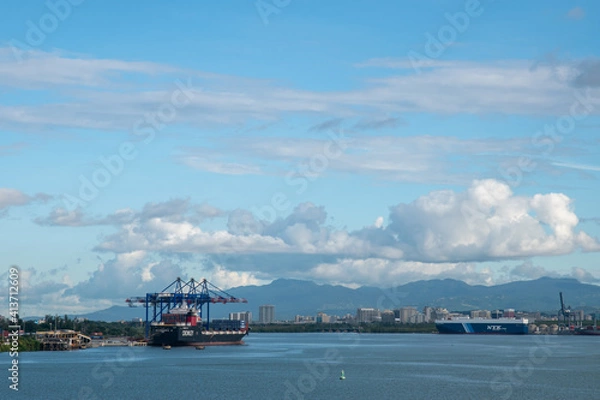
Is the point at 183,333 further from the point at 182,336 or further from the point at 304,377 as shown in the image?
the point at 304,377

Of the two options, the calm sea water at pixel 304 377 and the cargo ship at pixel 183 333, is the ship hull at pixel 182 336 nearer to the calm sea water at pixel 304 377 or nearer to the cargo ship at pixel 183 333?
the cargo ship at pixel 183 333

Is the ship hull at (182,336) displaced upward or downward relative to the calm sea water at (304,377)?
upward

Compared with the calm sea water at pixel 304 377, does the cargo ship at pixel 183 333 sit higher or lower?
higher

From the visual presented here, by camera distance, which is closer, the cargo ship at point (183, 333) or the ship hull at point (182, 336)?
A: the ship hull at point (182, 336)

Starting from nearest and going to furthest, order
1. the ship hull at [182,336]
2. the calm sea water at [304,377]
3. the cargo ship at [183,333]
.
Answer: the calm sea water at [304,377]
the ship hull at [182,336]
the cargo ship at [183,333]

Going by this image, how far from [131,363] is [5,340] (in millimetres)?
34133

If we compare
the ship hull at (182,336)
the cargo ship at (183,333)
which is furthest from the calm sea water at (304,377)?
the cargo ship at (183,333)

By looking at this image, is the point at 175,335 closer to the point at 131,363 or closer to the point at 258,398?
the point at 131,363

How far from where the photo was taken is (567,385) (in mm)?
57312

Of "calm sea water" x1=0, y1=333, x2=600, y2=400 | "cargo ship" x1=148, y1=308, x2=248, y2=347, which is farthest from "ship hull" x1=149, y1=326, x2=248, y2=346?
"calm sea water" x1=0, y1=333, x2=600, y2=400

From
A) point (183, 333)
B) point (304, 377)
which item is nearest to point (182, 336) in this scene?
point (183, 333)

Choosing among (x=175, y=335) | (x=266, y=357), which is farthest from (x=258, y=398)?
(x=175, y=335)

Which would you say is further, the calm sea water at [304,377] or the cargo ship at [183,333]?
the cargo ship at [183,333]

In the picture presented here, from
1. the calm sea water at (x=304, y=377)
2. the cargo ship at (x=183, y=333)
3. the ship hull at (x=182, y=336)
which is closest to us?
the calm sea water at (x=304, y=377)
